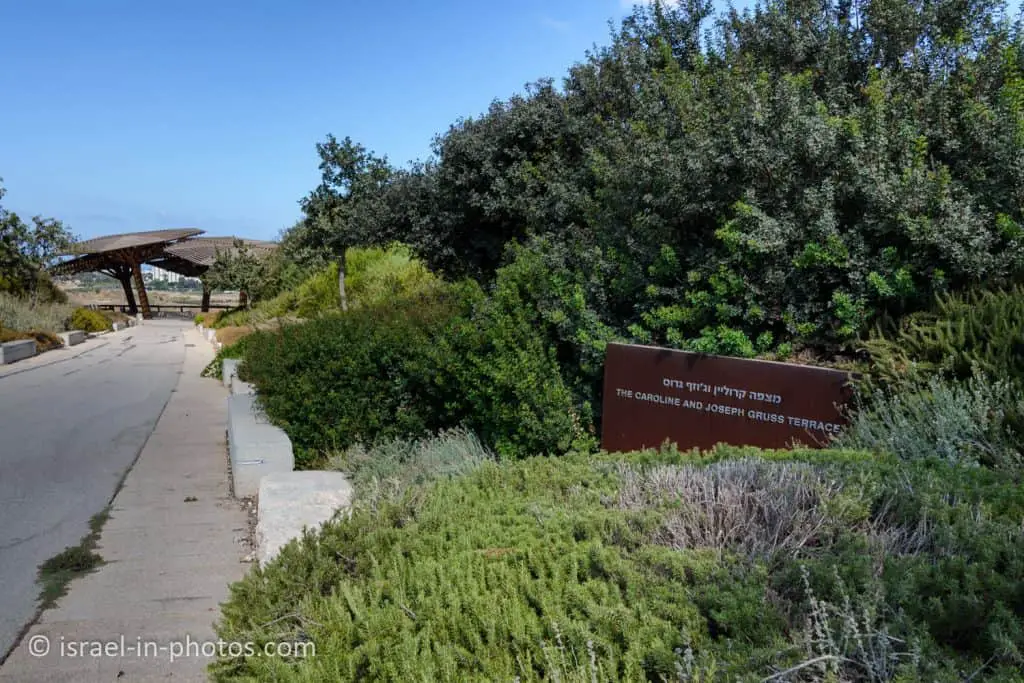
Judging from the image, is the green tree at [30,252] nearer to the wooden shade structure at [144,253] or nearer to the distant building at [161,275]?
the wooden shade structure at [144,253]

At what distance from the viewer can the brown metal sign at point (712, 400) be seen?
193 inches

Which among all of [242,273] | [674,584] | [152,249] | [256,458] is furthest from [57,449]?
[152,249]

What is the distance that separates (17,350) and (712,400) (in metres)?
19.6

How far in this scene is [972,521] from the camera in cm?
265

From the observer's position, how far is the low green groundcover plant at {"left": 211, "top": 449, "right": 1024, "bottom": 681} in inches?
81.8

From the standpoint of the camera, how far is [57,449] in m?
8.41

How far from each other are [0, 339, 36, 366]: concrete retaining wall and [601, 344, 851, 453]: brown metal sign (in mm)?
17596

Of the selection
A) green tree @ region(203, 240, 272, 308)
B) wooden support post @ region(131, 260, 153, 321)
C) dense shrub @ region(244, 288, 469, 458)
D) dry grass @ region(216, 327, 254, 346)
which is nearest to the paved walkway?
dense shrub @ region(244, 288, 469, 458)

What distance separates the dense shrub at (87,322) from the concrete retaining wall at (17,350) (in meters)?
9.26

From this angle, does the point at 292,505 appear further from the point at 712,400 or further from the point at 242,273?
the point at 242,273

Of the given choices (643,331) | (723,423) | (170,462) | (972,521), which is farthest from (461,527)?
(170,462)

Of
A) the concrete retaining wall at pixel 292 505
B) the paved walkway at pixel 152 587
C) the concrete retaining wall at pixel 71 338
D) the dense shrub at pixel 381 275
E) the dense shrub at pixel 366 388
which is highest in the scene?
the dense shrub at pixel 381 275

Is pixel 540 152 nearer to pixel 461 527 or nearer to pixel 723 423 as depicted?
pixel 723 423

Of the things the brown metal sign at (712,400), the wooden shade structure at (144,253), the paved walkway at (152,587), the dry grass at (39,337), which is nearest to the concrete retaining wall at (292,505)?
the paved walkway at (152,587)
